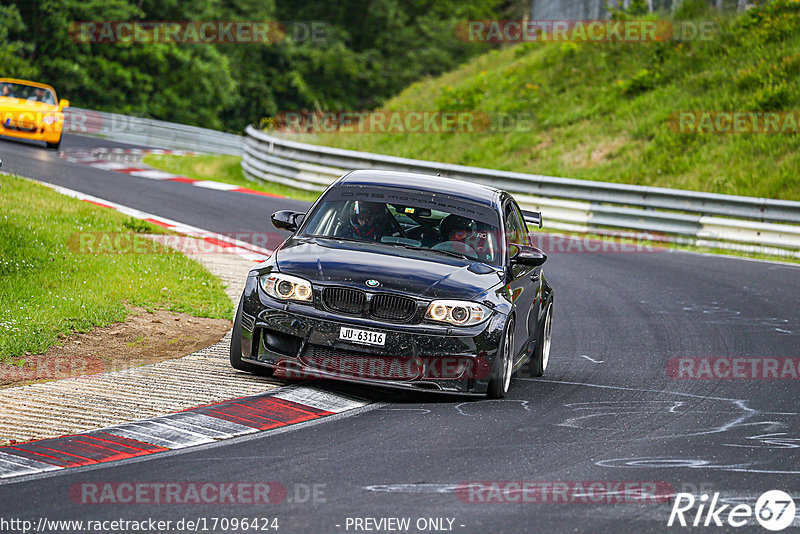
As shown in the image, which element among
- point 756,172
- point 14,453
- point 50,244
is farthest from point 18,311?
point 756,172

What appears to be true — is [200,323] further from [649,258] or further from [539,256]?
[649,258]

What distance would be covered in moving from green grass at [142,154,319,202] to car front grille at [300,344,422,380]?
53.4 ft

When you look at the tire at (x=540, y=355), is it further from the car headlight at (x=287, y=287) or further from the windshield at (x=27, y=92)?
the windshield at (x=27, y=92)

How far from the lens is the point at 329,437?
22.1 ft

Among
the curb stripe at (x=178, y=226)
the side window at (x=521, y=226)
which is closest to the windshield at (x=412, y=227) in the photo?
the side window at (x=521, y=226)

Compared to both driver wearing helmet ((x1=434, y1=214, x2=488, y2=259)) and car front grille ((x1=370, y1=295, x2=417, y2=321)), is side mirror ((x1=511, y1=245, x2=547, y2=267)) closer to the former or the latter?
driver wearing helmet ((x1=434, y1=214, x2=488, y2=259))

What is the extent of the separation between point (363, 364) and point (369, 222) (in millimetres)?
1610

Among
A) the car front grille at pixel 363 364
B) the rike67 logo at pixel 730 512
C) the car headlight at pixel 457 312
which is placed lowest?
the rike67 logo at pixel 730 512

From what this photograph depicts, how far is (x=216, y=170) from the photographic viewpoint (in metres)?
31.7

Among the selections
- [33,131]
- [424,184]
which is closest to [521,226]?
[424,184]

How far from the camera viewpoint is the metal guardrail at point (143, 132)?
3853 cm

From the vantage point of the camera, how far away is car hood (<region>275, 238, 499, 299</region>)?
793cm

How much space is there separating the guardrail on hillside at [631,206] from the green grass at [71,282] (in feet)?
31.9

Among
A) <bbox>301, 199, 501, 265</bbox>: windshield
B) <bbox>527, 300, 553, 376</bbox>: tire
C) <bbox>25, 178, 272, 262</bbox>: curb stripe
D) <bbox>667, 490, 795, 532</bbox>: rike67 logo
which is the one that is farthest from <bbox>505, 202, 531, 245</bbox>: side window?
<bbox>25, 178, 272, 262</bbox>: curb stripe
